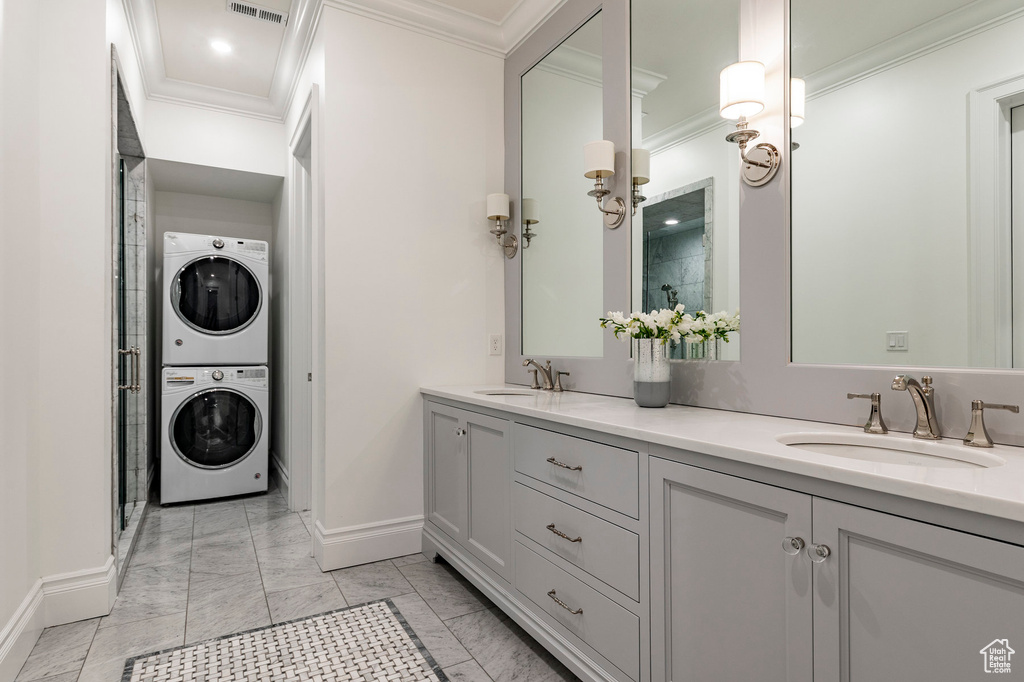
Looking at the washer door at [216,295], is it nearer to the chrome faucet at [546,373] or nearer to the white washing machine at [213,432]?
the white washing machine at [213,432]

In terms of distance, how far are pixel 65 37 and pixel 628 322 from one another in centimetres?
231

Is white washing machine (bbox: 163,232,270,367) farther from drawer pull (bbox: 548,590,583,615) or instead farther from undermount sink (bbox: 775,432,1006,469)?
undermount sink (bbox: 775,432,1006,469)

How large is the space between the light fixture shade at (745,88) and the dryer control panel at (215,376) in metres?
3.34

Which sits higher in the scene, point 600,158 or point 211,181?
point 211,181

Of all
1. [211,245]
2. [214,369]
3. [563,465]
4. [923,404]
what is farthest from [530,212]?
[214,369]

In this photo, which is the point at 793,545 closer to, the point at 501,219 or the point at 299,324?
the point at 501,219

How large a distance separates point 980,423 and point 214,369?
390cm

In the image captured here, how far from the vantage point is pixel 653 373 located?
6.02ft

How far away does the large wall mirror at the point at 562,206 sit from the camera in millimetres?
2410

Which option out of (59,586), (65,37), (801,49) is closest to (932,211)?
(801,49)

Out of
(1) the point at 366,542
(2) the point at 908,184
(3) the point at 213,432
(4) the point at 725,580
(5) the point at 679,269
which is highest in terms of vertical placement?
(2) the point at 908,184

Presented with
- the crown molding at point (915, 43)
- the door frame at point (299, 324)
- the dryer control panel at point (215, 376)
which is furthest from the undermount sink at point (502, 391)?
the dryer control panel at point (215, 376)

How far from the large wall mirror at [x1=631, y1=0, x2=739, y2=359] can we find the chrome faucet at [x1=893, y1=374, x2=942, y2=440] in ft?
1.77

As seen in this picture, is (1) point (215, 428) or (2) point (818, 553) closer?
(2) point (818, 553)
